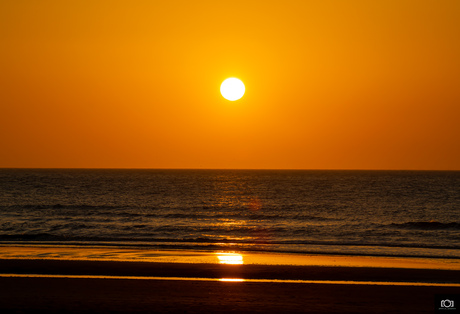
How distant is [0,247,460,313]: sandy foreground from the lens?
1313cm

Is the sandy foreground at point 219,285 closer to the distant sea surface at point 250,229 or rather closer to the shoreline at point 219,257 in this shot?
the shoreline at point 219,257

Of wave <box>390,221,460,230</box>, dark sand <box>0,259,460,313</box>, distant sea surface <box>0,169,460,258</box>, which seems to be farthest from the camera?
wave <box>390,221,460,230</box>

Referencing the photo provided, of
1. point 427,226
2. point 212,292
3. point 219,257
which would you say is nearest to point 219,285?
point 212,292

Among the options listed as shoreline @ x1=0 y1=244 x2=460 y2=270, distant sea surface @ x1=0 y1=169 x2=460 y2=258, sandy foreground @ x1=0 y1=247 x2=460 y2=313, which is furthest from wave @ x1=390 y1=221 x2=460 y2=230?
sandy foreground @ x1=0 y1=247 x2=460 y2=313

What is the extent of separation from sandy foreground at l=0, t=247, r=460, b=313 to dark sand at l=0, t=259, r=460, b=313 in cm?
2

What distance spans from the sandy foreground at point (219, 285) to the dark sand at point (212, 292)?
0.08ft

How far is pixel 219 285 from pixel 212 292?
1.19 meters

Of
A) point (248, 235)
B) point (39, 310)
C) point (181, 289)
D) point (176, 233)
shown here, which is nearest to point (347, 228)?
point (248, 235)

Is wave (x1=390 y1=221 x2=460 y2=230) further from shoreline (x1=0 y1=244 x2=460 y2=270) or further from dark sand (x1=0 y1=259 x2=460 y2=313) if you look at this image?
dark sand (x1=0 y1=259 x2=460 y2=313)

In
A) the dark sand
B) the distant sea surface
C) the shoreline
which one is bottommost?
the dark sand

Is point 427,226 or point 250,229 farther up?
point 427,226

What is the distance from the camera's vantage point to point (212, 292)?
14695 mm

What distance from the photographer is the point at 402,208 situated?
7444 cm

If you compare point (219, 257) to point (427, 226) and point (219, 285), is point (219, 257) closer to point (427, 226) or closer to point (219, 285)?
point (219, 285)
